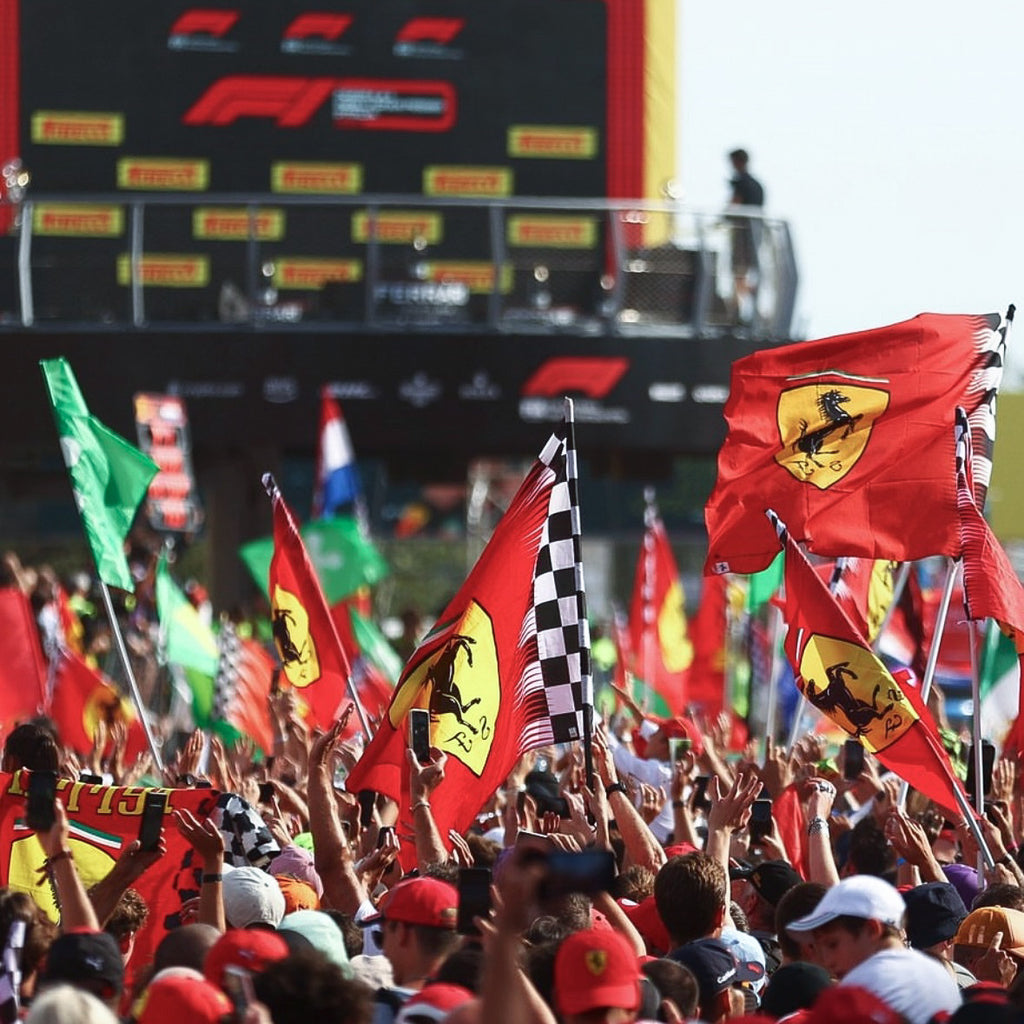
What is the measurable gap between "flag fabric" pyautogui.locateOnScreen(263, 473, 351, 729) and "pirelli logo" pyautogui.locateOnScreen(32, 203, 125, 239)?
11.1m

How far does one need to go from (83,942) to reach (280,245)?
55.7 feet

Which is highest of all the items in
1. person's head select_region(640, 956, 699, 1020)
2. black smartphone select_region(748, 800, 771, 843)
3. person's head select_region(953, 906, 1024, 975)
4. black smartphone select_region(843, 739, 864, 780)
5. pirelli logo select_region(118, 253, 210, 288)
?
pirelli logo select_region(118, 253, 210, 288)

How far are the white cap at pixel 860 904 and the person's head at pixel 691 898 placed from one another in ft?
2.19

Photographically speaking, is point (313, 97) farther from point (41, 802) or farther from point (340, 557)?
point (41, 802)

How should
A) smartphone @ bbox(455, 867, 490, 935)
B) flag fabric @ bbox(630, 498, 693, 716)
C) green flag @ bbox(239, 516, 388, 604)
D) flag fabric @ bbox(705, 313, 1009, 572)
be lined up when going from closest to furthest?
smartphone @ bbox(455, 867, 490, 935) → flag fabric @ bbox(705, 313, 1009, 572) → flag fabric @ bbox(630, 498, 693, 716) → green flag @ bbox(239, 516, 388, 604)

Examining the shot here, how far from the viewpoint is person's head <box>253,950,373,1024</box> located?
5203 millimetres

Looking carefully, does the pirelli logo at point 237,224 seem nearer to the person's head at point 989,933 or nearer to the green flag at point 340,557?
the green flag at point 340,557

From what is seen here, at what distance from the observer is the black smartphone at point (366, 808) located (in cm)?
955

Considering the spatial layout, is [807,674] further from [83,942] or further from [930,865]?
[83,942]

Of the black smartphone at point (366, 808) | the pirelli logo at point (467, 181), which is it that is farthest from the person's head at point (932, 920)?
the pirelli logo at point (467, 181)

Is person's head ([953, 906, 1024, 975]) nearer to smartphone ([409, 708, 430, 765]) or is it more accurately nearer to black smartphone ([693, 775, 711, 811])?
smartphone ([409, 708, 430, 765])

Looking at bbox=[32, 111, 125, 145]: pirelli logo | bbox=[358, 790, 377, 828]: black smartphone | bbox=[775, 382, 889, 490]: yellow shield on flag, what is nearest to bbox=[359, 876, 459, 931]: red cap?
bbox=[358, 790, 377, 828]: black smartphone

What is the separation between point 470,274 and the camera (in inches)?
885

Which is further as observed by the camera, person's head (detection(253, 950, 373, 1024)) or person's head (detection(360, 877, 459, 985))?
person's head (detection(360, 877, 459, 985))
